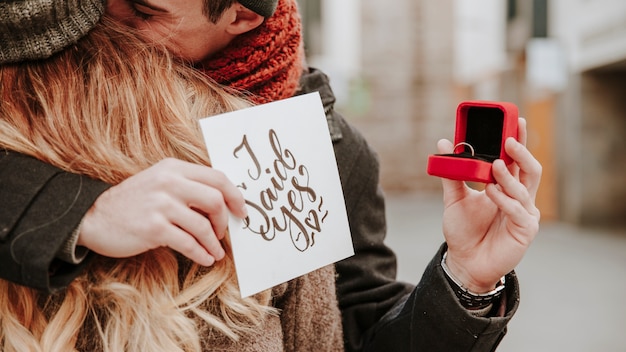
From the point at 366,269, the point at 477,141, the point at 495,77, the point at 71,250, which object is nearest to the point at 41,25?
the point at 71,250

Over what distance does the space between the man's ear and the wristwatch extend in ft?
1.65

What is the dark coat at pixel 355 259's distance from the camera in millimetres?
905

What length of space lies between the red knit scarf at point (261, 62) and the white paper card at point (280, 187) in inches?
5.0

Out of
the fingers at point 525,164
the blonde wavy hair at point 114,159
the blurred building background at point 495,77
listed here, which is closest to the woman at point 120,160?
the blonde wavy hair at point 114,159

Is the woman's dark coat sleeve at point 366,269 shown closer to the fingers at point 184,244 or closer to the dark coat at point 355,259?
the dark coat at point 355,259

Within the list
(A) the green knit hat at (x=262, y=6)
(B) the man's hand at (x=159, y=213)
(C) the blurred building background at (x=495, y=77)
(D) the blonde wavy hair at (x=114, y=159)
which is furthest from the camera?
(C) the blurred building background at (x=495, y=77)

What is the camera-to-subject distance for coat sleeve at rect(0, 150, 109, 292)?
89 centimetres

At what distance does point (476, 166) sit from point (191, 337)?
46 centimetres

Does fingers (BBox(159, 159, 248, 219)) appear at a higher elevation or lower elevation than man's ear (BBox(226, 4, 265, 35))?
lower

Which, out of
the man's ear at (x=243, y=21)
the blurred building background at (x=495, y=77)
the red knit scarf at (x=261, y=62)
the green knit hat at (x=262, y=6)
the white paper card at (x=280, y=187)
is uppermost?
the green knit hat at (x=262, y=6)

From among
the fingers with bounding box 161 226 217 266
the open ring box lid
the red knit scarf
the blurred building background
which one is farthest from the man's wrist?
the blurred building background

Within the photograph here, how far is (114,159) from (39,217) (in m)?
0.14

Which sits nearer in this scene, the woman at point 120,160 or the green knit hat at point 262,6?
the woman at point 120,160

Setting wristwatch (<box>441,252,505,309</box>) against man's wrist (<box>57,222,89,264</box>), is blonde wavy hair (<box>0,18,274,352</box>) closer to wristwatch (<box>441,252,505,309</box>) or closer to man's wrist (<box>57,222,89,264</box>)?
man's wrist (<box>57,222,89,264</box>)
